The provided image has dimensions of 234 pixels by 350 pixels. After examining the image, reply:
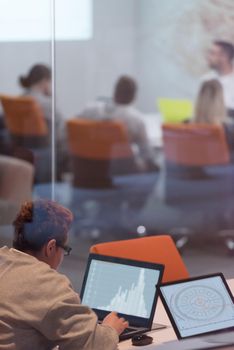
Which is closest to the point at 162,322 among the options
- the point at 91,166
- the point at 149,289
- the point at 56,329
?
the point at 149,289

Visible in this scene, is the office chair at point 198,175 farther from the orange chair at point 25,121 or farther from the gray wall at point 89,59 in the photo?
the orange chair at point 25,121

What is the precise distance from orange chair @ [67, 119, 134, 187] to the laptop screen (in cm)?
390

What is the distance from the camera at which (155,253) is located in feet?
17.3

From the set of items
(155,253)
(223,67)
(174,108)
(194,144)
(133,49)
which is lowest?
(155,253)

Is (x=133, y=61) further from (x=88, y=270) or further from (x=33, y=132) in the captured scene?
(x=88, y=270)

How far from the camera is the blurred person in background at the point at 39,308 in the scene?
3.71m

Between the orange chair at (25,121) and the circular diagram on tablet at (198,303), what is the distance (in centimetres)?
422

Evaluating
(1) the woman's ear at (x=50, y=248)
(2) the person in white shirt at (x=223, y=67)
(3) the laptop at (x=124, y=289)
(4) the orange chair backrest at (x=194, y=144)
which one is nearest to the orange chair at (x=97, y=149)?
(4) the orange chair backrest at (x=194, y=144)

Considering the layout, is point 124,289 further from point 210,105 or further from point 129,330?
point 210,105

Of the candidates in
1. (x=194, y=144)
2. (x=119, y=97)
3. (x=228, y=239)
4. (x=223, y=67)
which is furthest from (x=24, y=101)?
(x=228, y=239)

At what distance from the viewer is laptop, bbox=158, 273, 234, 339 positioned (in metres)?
4.19

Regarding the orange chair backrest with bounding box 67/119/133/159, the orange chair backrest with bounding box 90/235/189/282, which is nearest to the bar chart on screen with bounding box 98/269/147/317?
the orange chair backrest with bounding box 90/235/189/282

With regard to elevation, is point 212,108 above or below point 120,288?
above

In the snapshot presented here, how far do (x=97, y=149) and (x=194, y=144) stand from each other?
80 cm
